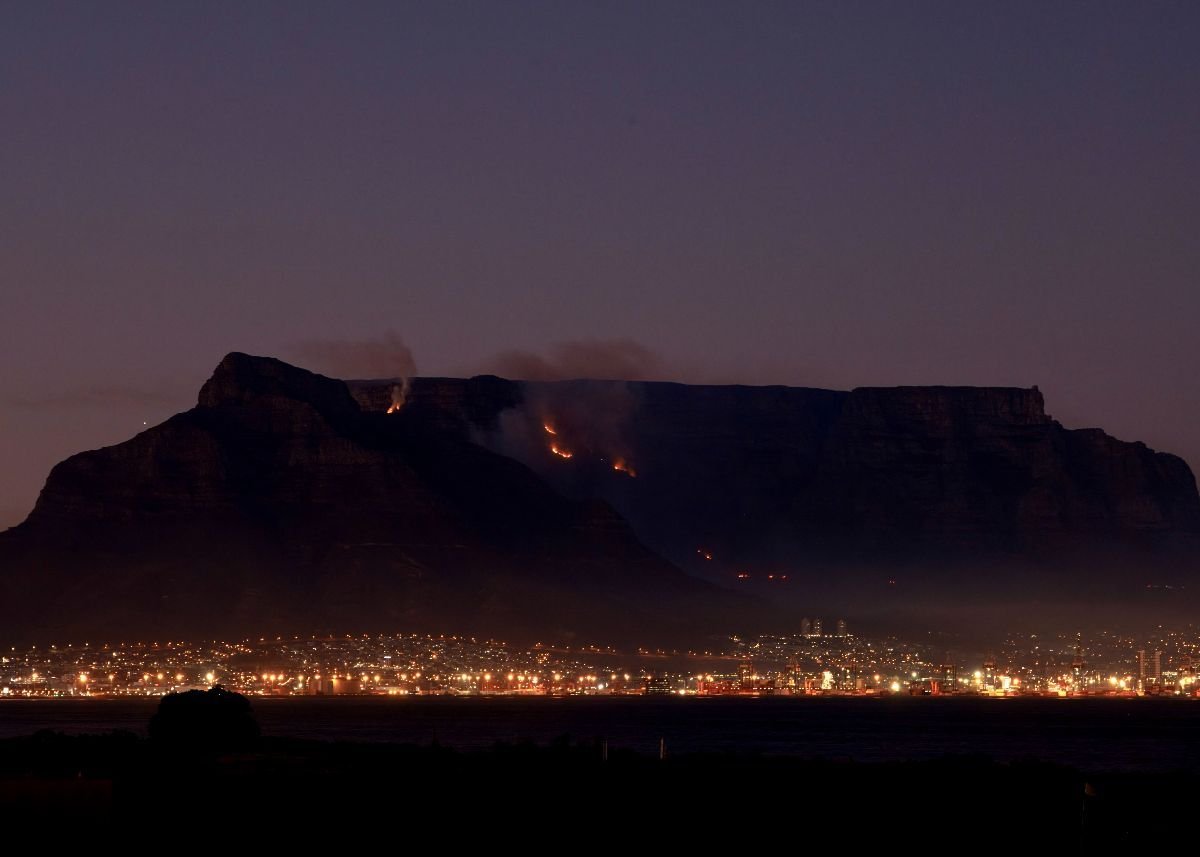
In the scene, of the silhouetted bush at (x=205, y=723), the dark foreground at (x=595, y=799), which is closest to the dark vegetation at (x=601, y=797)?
the dark foreground at (x=595, y=799)

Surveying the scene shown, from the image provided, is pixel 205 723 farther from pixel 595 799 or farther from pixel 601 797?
pixel 595 799

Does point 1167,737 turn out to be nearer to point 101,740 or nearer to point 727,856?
point 101,740

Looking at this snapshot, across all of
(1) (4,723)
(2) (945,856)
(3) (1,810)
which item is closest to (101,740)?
(3) (1,810)

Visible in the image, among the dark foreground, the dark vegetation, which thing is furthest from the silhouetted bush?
the dark foreground

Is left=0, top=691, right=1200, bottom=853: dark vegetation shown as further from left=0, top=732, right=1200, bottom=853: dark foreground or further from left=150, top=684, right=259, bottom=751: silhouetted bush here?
left=150, top=684, right=259, bottom=751: silhouetted bush

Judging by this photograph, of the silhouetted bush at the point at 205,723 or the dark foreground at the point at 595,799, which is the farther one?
A: the silhouetted bush at the point at 205,723

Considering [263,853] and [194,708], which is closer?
[263,853]

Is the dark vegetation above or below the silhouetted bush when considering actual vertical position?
below

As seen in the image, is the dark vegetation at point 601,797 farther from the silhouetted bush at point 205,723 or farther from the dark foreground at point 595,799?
the silhouetted bush at point 205,723

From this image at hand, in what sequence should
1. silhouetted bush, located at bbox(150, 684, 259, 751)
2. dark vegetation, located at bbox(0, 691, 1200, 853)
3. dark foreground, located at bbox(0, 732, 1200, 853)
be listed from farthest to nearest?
silhouetted bush, located at bbox(150, 684, 259, 751) < dark vegetation, located at bbox(0, 691, 1200, 853) < dark foreground, located at bbox(0, 732, 1200, 853)
